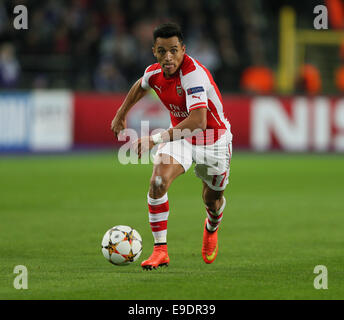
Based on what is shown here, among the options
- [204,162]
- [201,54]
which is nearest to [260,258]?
[204,162]

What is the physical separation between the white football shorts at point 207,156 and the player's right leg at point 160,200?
0.10 meters

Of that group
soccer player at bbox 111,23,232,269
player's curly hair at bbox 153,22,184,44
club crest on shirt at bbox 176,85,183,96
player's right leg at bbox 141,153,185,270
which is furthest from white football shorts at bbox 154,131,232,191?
player's curly hair at bbox 153,22,184,44

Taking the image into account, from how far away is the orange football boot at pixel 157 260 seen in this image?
684cm

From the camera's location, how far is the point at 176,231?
9.38 meters

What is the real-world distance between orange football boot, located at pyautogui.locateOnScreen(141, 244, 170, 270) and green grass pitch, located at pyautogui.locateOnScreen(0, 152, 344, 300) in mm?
127

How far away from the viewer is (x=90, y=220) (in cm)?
1015

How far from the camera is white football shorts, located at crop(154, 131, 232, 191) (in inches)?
283

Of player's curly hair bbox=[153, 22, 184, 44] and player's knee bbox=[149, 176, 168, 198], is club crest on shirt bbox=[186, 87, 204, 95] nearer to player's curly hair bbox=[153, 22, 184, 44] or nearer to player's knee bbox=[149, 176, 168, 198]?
player's curly hair bbox=[153, 22, 184, 44]

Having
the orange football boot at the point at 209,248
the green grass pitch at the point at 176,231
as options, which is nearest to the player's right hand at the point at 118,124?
the green grass pitch at the point at 176,231

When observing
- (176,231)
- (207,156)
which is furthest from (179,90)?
(176,231)

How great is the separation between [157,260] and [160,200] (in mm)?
517

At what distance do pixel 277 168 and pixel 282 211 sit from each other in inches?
242

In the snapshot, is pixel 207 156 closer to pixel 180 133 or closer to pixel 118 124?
pixel 180 133

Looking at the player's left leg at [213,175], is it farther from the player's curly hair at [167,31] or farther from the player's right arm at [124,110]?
the player's curly hair at [167,31]
